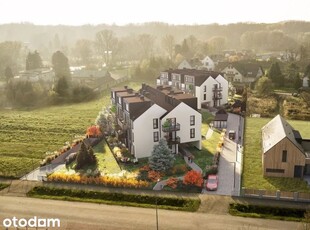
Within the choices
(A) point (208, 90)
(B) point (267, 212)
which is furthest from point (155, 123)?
(A) point (208, 90)

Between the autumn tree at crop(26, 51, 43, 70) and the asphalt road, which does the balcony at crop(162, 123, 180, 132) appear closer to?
the asphalt road

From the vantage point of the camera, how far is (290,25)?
616 ft

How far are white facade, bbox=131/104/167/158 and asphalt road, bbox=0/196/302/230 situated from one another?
11.0m

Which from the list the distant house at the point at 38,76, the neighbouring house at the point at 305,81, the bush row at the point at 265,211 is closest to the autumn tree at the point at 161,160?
the bush row at the point at 265,211

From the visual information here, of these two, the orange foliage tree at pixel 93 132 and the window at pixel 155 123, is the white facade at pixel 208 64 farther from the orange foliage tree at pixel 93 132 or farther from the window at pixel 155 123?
the window at pixel 155 123

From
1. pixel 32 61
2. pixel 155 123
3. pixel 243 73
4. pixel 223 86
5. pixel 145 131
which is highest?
pixel 32 61

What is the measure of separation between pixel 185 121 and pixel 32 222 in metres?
20.2

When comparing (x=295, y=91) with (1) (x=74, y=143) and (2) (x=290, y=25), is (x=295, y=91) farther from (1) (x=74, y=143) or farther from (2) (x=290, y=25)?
(2) (x=290, y=25)

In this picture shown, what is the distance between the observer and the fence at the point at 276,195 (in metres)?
28.1

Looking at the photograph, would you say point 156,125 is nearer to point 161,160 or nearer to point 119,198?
point 161,160

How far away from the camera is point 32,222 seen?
87.0 ft

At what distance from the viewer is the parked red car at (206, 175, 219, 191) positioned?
30.6m

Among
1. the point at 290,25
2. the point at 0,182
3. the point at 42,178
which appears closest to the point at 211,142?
the point at 42,178

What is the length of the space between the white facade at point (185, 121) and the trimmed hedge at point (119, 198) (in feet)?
37.1
